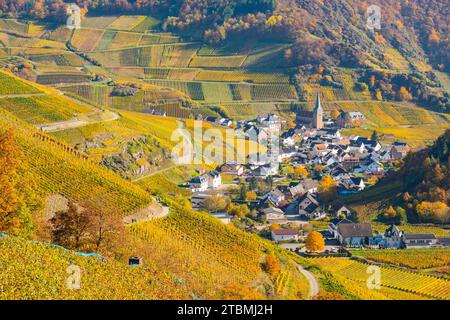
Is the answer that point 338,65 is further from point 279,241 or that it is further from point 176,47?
point 279,241

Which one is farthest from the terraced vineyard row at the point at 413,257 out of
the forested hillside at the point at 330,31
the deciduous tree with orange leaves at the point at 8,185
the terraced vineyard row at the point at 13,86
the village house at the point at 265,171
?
the forested hillside at the point at 330,31

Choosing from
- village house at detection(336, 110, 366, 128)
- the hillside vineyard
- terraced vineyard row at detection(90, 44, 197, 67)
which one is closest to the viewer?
the hillside vineyard

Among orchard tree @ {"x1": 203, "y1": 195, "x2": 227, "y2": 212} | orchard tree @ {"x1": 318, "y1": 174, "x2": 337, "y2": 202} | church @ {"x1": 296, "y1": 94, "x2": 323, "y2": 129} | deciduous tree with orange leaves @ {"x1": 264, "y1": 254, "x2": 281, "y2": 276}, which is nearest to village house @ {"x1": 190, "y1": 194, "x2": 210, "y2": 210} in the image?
orchard tree @ {"x1": 203, "y1": 195, "x2": 227, "y2": 212}

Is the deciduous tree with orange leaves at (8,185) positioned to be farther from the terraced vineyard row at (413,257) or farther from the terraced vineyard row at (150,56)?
the terraced vineyard row at (150,56)

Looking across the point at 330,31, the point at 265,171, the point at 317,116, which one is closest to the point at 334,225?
the point at 265,171

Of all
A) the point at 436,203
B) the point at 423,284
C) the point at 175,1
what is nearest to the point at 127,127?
the point at 436,203

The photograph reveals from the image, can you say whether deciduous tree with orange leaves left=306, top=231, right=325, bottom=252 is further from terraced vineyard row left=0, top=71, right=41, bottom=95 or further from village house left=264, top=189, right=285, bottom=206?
terraced vineyard row left=0, top=71, right=41, bottom=95
